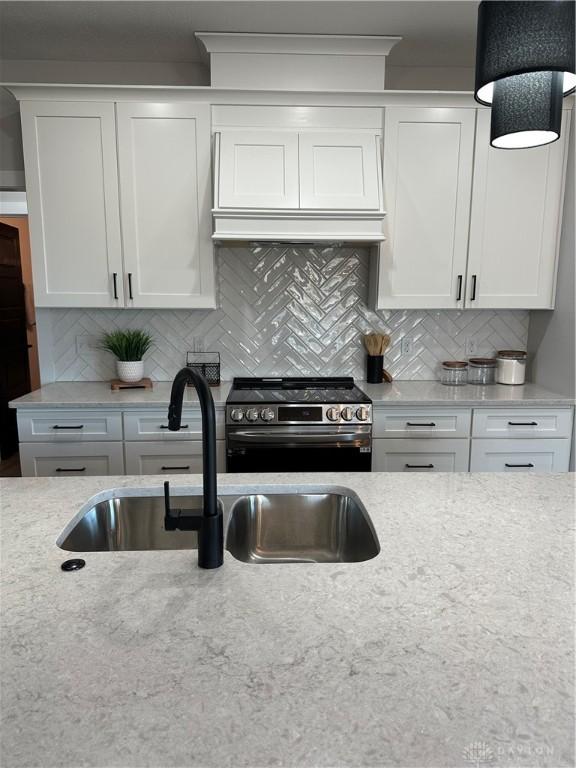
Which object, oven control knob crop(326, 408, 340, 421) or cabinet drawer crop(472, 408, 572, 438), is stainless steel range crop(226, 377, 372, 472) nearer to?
oven control knob crop(326, 408, 340, 421)

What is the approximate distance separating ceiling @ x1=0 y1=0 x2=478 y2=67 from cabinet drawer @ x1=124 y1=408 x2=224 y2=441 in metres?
1.96

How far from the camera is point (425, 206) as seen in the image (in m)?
2.86

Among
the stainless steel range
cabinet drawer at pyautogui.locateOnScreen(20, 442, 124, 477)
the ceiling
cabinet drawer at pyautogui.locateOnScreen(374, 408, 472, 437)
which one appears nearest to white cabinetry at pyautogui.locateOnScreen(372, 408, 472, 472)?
cabinet drawer at pyautogui.locateOnScreen(374, 408, 472, 437)

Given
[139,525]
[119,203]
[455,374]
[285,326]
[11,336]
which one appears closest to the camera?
[139,525]

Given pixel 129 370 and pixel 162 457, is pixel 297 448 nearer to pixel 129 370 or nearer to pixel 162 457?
pixel 162 457

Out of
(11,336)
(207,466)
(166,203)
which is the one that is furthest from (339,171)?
(11,336)

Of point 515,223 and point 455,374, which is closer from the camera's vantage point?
point 515,223

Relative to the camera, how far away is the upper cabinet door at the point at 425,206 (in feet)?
9.16

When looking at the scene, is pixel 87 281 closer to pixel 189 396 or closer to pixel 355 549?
pixel 189 396

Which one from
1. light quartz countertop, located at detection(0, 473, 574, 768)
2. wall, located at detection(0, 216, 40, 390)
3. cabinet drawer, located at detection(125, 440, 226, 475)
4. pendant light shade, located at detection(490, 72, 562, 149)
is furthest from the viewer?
wall, located at detection(0, 216, 40, 390)

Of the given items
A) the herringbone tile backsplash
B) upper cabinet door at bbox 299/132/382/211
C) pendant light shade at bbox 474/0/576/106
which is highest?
upper cabinet door at bbox 299/132/382/211

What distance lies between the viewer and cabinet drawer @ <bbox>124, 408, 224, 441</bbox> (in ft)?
8.84

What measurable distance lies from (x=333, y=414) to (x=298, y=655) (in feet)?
6.17

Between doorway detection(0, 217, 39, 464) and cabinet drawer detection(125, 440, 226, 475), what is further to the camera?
doorway detection(0, 217, 39, 464)
